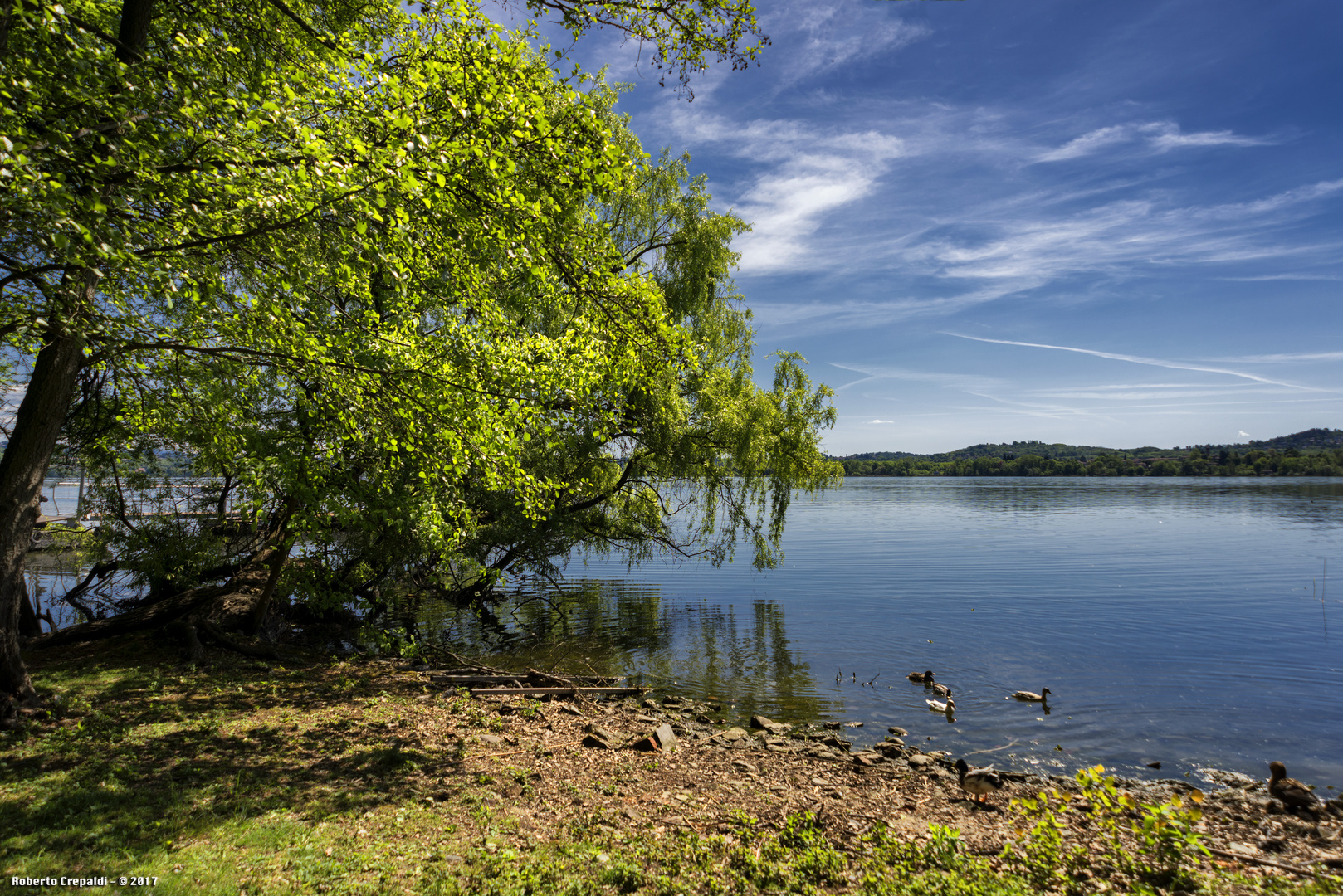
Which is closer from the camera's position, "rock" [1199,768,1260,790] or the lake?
"rock" [1199,768,1260,790]

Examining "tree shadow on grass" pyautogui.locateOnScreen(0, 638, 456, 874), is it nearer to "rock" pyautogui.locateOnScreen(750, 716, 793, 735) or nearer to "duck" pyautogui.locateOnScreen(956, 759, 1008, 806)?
"rock" pyautogui.locateOnScreen(750, 716, 793, 735)

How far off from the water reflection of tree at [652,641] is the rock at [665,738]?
290 centimetres

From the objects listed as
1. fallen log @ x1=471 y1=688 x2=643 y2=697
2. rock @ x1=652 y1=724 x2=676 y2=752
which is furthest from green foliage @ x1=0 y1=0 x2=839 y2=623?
rock @ x1=652 y1=724 x2=676 y2=752

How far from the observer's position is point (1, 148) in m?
4.08

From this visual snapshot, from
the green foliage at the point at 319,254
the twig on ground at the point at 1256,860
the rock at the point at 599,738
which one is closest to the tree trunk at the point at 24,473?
the green foliage at the point at 319,254

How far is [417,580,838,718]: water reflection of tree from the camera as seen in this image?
13195 millimetres

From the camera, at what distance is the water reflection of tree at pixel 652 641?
43.3 feet

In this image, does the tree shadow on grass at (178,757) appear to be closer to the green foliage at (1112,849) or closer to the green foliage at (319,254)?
the green foliage at (319,254)

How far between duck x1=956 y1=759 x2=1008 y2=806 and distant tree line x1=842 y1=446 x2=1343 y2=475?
5213 inches

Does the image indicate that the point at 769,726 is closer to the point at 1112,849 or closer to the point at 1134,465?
the point at 1112,849

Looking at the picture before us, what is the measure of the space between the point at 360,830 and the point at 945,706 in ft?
32.0

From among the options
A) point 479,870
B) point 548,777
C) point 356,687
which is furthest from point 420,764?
point 356,687

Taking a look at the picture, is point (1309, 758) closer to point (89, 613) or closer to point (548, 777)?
point (548, 777)

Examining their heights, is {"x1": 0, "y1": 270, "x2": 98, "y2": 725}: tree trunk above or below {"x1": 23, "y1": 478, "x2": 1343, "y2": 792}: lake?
above
